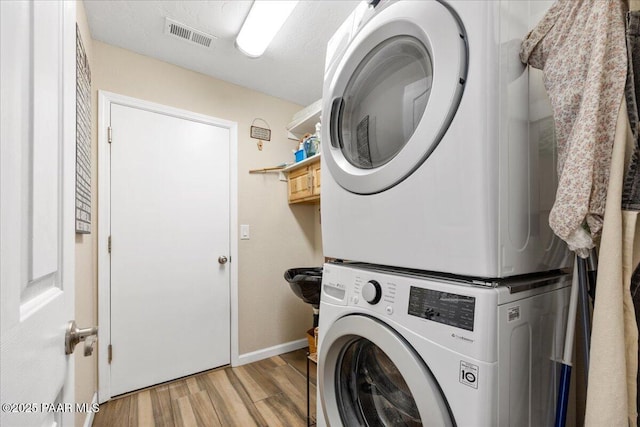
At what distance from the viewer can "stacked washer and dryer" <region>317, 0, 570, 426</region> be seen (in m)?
0.63

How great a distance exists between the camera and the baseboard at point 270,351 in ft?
7.64

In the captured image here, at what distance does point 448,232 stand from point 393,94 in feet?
1.58

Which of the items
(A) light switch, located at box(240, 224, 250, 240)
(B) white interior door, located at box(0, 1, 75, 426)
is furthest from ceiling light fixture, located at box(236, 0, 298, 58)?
(A) light switch, located at box(240, 224, 250, 240)

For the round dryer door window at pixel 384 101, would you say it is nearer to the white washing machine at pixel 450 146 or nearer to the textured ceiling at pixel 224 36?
the white washing machine at pixel 450 146

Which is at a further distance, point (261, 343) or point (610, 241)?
point (261, 343)

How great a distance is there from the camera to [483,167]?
0.63 m

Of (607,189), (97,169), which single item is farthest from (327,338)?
(97,169)

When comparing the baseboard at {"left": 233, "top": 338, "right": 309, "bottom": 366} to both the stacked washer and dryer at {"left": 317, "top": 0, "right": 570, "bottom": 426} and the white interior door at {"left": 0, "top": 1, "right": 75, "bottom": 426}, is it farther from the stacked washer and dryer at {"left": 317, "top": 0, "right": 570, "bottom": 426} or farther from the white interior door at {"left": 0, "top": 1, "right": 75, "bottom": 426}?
the white interior door at {"left": 0, "top": 1, "right": 75, "bottom": 426}

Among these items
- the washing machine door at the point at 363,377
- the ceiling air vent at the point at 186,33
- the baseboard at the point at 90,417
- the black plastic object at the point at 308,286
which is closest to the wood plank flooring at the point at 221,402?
the baseboard at the point at 90,417

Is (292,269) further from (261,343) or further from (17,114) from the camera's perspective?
(17,114)

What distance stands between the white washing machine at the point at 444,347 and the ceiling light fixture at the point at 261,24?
145 cm

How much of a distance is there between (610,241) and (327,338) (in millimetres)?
776

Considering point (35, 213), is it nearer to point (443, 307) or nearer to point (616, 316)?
point (443, 307)

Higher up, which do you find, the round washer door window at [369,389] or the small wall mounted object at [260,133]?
the small wall mounted object at [260,133]
